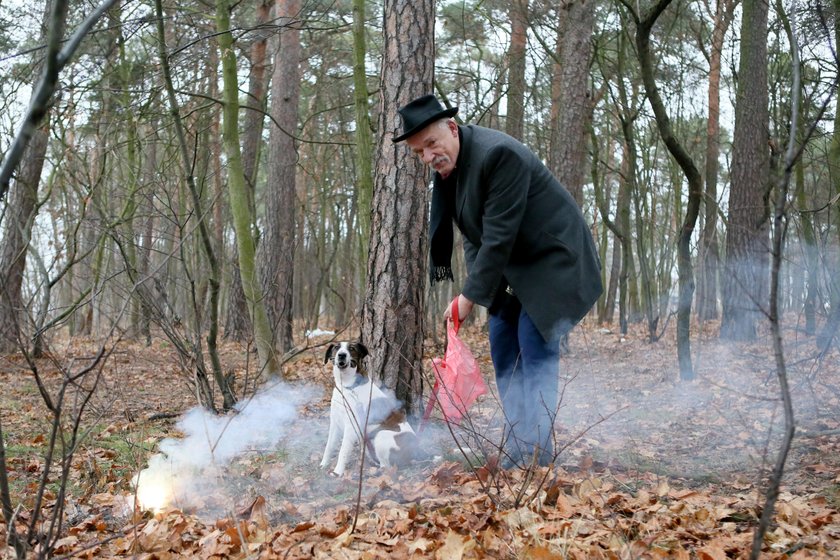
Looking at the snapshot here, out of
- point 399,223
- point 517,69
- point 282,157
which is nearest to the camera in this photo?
point 399,223

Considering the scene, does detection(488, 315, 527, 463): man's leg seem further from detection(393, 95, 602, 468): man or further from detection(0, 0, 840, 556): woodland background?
detection(0, 0, 840, 556): woodland background

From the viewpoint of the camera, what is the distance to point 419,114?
3.87m

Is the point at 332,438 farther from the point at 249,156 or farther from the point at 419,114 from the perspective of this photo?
the point at 249,156

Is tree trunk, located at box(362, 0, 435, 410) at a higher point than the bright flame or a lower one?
higher

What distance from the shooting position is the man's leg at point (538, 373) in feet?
13.4

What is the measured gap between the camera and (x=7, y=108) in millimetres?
8812

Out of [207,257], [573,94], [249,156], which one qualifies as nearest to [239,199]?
[207,257]

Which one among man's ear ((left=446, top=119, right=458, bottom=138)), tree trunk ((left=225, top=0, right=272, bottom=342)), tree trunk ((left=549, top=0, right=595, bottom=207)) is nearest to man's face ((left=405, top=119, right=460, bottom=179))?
man's ear ((left=446, top=119, right=458, bottom=138))

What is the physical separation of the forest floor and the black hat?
1.61 metres

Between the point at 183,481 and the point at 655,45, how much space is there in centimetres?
1426

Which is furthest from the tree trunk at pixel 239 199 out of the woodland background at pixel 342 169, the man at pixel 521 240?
the man at pixel 521 240

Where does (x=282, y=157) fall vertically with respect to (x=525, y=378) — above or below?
above

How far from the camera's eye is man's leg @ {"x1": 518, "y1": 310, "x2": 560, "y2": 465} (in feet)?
13.4

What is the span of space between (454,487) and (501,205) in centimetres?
162
